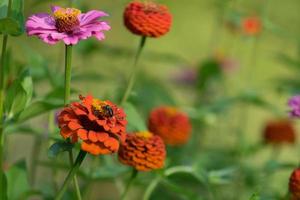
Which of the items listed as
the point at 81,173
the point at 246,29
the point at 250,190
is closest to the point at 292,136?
the point at 250,190

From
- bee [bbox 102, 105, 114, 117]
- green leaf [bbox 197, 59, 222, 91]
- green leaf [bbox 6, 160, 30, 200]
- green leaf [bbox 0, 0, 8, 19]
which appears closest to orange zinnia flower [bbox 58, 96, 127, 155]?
bee [bbox 102, 105, 114, 117]

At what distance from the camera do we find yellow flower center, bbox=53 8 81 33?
4.03ft

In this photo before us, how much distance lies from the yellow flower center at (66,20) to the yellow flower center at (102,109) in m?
0.14

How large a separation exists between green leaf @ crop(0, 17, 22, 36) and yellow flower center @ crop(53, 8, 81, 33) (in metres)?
0.07

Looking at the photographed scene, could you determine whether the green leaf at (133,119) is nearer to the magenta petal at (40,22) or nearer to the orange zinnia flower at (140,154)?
the orange zinnia flower at (140,154)

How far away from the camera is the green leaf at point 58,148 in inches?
45.4

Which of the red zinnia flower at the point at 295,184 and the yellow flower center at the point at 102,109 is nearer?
the yellow flower center at the point at 102,109

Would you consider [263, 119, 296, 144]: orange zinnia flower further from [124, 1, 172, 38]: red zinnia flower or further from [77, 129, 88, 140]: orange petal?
[77, 129, 88, 140]: orange petal

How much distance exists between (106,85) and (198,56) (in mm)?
988

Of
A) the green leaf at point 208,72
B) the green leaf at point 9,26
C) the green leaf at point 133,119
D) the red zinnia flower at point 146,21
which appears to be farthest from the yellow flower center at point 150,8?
the green leaf at point 208,72

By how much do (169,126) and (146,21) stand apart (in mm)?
373

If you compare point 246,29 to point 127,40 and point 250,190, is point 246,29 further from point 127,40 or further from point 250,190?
point 127,40

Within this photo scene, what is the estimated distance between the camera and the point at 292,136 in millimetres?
2566

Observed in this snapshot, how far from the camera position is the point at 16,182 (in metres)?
1.56
